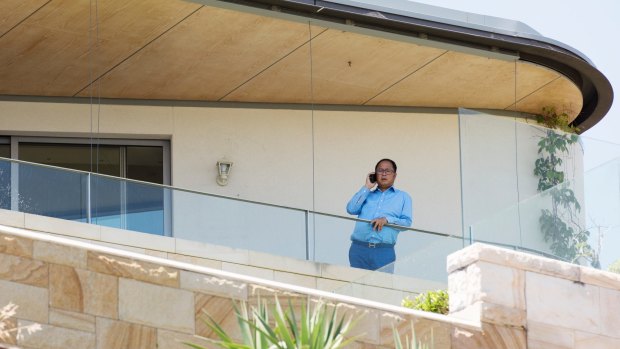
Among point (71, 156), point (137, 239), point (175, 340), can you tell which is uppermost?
point (71, 156)

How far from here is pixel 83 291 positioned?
36.4 feet

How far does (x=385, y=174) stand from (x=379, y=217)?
0.43 m

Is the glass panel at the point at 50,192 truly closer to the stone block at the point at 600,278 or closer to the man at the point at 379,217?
the man at the point at 379,217

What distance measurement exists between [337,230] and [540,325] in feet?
16.4

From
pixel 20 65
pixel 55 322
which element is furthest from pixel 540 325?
pixel 20 65

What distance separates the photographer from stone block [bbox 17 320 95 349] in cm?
1077

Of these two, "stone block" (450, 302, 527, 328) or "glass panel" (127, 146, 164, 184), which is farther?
"glass panel" (127, 146, 164, 184)

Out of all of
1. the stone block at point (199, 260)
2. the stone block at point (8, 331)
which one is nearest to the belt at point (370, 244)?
the stone block at point (199, 260)

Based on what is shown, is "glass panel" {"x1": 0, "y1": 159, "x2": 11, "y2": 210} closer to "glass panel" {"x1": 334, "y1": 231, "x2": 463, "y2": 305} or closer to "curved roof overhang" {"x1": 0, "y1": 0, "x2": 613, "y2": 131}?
"curved roof overhang" {"x1": 0, "y1": 0, "x2": 613, "y2": 131}

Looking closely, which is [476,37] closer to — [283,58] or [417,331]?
[283,58]

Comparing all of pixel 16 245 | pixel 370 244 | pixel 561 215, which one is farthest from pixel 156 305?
pixel 370 244

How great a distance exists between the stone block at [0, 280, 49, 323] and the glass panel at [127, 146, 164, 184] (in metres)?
10.1

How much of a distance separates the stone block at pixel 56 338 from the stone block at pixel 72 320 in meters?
0.03

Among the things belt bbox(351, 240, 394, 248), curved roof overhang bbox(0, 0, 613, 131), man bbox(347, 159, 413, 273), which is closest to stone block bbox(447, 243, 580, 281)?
man bbox(347, 159, 413, 273)
